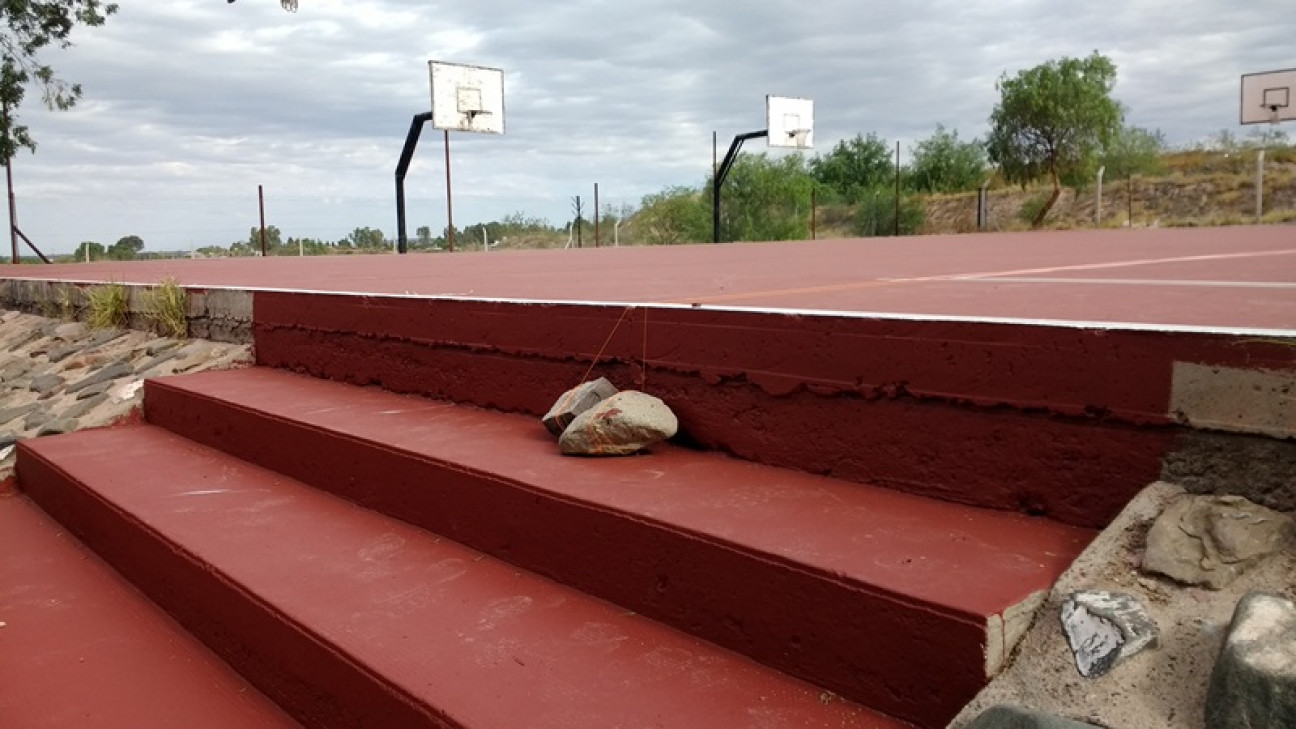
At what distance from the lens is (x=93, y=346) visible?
5062 mm

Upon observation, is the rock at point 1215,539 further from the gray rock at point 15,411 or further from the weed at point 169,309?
the gray rock at point 15,411

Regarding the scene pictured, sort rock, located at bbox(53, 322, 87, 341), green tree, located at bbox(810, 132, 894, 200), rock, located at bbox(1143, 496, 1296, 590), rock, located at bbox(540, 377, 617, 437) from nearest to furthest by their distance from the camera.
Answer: rock, located at bbox(1143, 496, 1296, 590) < rock, located at bbox(540, 377, 617, 437) < rock, located at bbox(53, 322, 87, 341) < green tree, located at bbox(810, 132, 894, 200)

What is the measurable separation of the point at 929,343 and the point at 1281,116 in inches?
975

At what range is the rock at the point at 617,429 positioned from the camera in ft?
6.51

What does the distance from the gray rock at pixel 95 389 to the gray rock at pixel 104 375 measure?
0.11ft

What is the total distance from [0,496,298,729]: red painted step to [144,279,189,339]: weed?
218 centimetres

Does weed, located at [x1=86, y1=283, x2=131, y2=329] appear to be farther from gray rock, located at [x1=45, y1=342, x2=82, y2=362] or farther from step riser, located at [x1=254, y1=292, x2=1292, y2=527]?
step riser, located at [x1=254, y1=292, x2=1292, y2=527]

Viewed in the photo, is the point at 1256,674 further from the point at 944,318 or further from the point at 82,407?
the point at 82,407

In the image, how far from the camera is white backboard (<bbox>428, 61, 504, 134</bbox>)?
736 inches

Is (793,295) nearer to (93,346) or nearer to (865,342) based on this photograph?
(865,342)

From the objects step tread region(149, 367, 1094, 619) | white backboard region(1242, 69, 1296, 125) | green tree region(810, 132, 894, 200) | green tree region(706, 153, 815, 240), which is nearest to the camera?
step tread region(149, 367, 1094, 619)

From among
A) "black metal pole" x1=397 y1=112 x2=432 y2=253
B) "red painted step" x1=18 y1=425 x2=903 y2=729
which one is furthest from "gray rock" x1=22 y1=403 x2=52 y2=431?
"black metal pole" x1=397 y1=112 x2=432 y2=253

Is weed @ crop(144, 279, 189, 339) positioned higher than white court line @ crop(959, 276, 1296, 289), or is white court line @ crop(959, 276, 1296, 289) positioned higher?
white court line @ crop(959, 276, 1296, 289)

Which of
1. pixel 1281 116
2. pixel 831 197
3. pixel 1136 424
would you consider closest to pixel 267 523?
pixel 1136 424
